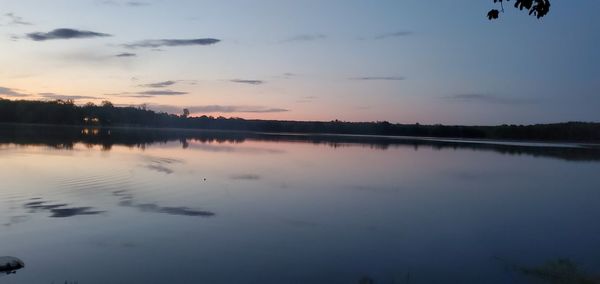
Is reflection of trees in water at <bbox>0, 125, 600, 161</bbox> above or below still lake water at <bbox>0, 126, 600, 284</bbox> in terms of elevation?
above

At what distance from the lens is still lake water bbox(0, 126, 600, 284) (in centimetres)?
764

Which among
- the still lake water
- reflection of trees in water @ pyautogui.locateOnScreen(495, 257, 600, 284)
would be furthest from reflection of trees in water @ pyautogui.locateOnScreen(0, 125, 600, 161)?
reflection of trees in water @ pyautogui.locateOnScreen(495, 257, 600, 284)

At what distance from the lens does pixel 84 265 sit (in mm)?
7438

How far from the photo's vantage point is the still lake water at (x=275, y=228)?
25.1 ft

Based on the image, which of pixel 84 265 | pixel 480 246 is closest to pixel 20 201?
pixel 84 265

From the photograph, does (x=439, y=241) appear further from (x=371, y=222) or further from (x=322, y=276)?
(x=322, y=276)

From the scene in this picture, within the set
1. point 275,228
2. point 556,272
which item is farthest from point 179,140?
point 556,272

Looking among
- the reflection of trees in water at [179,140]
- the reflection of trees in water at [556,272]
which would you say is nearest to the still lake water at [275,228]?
the reflection of trees in water at [556,272]

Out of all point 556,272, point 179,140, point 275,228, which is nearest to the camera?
point 556,272

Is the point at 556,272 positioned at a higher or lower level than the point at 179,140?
lower

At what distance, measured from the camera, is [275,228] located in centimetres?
1050

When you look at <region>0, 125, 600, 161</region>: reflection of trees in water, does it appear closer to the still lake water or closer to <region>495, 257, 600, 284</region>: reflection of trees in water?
the still lake water

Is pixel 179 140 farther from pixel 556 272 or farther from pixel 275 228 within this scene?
pixel 556 272

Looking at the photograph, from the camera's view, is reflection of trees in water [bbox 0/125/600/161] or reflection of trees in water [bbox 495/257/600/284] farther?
reflection of trees in water [bbox 0/125/600/161]
